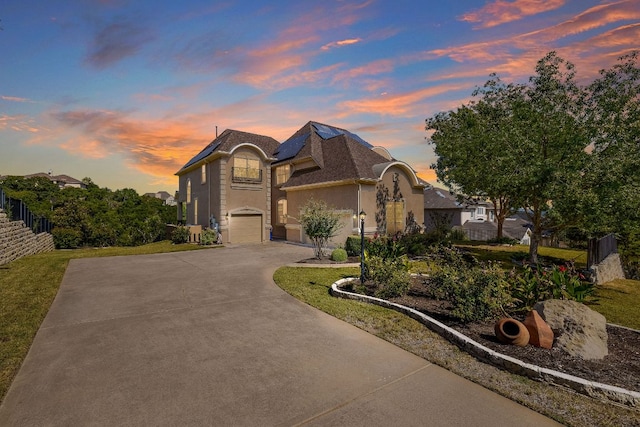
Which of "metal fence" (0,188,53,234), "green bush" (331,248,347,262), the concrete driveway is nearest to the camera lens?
the concrete driveway

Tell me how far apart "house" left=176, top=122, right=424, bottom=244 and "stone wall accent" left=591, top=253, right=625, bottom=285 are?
11.0m

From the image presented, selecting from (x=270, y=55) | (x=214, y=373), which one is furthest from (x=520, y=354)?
(x=270, y=55)

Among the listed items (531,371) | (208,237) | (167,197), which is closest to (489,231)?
(208,237)

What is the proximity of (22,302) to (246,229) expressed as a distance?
51.0ft

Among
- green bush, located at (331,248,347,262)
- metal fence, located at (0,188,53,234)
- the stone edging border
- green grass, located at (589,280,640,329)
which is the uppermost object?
metal fence, located at (0,188,53,234)

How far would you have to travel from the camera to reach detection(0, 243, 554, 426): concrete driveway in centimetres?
396

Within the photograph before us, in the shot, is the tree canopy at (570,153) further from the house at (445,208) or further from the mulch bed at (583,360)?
the house at (445,208)

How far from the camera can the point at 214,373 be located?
4.93m

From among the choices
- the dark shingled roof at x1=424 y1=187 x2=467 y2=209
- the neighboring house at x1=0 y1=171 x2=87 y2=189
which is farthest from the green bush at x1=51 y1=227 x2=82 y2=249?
the neighboring house at x1=0 y1=171 x2=87 y2=189

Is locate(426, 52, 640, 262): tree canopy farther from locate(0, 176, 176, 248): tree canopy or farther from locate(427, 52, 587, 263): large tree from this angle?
locate(0, 176, 176, 248): tree canopy

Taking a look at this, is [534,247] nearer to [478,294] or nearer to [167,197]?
[478,294]

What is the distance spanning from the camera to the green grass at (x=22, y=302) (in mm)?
5371

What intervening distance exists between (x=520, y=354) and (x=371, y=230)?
567 inches

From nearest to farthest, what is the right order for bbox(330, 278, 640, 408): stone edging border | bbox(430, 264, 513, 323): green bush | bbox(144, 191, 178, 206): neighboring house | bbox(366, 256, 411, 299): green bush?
bbox(330, 278, 640, 408): stone edging border, bbox(430, 264, 513, 323): green bush, bbox(366, 256, 411, 299): green bush, bbox(144, 191, 178, 206): neighboring house
